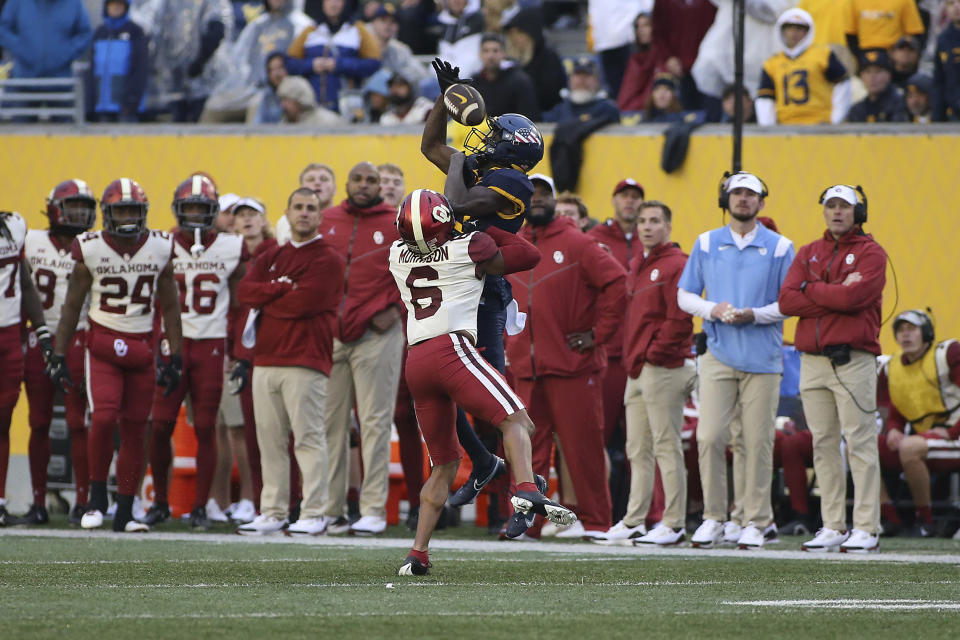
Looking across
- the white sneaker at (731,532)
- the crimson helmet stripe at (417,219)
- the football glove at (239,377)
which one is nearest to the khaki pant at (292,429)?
the football glove at (239,377)

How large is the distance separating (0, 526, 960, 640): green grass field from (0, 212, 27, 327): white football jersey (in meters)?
1.86

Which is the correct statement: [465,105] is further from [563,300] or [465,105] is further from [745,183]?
[563,300]

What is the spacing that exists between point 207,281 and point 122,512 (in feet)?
5.88

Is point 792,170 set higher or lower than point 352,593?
higher

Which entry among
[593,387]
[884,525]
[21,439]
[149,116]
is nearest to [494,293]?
[593,387]

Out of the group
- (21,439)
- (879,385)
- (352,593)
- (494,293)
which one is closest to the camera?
(352,593)

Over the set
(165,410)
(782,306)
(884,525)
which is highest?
(782,306)

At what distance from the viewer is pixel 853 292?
31.5 ft

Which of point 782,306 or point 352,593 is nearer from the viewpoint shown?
point 352,593

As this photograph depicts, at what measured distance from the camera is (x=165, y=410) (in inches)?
444

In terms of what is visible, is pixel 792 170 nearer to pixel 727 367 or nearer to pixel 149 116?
pixel 727 367

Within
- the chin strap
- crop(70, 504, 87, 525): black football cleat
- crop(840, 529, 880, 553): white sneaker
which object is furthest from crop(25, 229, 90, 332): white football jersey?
crop(840, 529, 880, 553): white sneaker

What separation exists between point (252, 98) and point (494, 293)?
8.74m

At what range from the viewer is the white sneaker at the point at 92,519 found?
1065 centimetres
